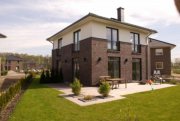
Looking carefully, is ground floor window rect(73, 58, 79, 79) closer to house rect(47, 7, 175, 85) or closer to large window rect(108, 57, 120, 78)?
house rect(47, 7, 175, 85)

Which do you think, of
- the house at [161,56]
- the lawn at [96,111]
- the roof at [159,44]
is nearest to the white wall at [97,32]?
the lawn at [96,111]

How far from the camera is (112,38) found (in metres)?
19.9

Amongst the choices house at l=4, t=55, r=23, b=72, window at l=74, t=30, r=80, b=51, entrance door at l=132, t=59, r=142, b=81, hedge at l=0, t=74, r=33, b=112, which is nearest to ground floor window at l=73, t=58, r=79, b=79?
window at l=74, t=30, r=80, b=51

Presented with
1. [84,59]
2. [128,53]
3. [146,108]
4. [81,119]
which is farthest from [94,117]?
[128,53]

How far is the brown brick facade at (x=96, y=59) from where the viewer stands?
18.0 meters

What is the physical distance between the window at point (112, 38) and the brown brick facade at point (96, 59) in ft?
1.74

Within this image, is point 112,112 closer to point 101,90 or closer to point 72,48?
point 101,90

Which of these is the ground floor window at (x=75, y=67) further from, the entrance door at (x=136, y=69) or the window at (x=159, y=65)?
the window at (x=159, y=65)

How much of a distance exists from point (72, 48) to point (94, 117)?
1432 centimetres

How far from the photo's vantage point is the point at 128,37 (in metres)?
21.3

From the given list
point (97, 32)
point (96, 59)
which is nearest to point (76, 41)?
point (97, 32)

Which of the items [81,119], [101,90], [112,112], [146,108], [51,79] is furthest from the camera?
[51,79]

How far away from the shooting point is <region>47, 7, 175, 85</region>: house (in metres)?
18.2

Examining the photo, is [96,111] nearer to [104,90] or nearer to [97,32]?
[104,90]
